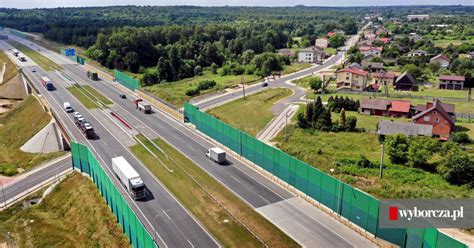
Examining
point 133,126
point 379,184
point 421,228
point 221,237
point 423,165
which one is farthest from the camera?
point 133,126

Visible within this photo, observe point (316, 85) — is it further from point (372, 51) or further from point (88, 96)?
point (372, 51)

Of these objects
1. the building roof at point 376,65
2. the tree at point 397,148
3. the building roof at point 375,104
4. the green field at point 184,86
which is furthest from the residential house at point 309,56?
the tree at point 397,148

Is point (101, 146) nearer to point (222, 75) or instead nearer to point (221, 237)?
point (221, 237)

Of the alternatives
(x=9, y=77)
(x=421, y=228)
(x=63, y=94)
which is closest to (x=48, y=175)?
(x=63, y=94)

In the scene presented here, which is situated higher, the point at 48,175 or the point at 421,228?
the point at 421,228

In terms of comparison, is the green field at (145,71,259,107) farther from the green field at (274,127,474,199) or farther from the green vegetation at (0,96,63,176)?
the green field at (274,127,474,199)

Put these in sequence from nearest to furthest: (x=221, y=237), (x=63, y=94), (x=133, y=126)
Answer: (x=221, y=237)
(x=133, y=126)
(x=63, y=94)
